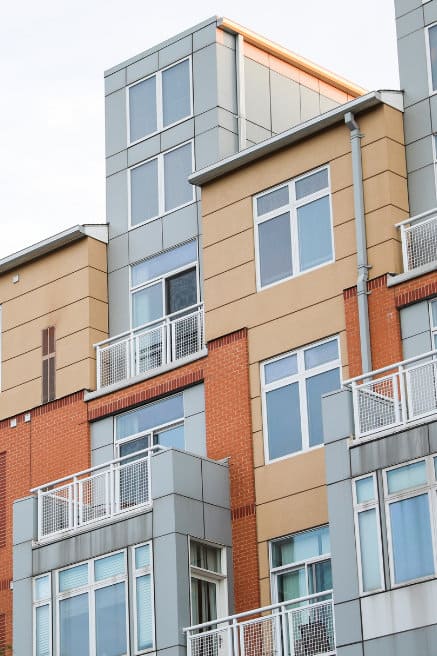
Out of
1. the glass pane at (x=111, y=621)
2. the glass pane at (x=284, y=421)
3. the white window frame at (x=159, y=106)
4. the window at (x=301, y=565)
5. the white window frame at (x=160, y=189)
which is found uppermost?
the white window frame at (x=159, y=106)

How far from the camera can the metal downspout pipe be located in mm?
32406

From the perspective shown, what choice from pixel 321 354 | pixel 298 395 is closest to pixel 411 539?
pixel 298 395

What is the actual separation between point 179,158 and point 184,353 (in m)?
4.90

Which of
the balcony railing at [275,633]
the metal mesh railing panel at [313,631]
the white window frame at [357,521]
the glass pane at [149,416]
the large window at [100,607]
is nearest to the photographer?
the white window frame at [357,521]

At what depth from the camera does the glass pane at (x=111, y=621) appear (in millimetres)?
32000

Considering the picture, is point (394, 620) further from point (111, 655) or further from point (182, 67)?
point (182, 67)

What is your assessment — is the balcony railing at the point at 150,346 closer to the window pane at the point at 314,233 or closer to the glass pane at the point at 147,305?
the glass pane at the point at 147,305

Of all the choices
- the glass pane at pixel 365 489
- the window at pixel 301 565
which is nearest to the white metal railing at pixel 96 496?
the window at pixel 301 565

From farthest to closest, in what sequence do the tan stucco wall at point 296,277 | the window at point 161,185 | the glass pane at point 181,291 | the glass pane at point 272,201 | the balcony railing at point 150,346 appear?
the window at point 161,185 → the glass pane at point 181,291 → the balcony railing at point 150,346 → the glass pane at point 272,201 → the tan stucco wall at point 296,277

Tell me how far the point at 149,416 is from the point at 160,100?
7.72m

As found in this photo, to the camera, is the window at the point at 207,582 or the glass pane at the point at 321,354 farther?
the glass pane at the point at 321,354

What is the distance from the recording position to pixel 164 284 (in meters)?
37.9

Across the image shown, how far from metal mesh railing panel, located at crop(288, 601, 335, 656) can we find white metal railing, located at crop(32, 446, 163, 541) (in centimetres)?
436

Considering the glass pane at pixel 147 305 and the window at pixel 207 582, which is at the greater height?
the glass pane at pixel 147 305
